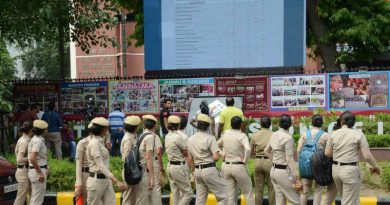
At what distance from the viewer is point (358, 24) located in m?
22.5

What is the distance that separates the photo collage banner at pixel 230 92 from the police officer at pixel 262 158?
6.95 meters

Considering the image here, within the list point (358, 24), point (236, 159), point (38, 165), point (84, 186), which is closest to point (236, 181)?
point (236, 159)

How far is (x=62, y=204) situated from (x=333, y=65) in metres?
13.1

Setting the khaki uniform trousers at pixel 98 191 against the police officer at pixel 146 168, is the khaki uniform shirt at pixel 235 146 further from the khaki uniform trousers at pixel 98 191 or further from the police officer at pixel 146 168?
the khaki uniform trousers at pixel 98 191

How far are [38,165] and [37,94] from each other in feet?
32.3

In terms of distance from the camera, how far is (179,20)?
18.7m

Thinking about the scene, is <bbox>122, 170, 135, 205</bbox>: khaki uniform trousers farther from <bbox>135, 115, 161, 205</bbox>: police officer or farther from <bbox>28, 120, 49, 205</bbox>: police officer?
<bbox>28, 120, 49, 205</bbox>: police officer

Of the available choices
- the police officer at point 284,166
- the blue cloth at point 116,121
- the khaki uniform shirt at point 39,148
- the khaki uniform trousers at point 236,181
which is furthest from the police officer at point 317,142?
the blue cloth at point 116,121

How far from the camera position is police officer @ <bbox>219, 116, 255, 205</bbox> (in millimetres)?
9930

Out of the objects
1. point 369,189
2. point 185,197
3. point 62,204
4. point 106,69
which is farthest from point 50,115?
point 106,69

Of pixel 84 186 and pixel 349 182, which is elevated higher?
pixel 349 182

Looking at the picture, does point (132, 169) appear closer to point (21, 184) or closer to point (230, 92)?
point (21, 184)

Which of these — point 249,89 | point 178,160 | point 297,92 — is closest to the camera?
point 178,160

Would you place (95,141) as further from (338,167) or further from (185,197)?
(338,167)
